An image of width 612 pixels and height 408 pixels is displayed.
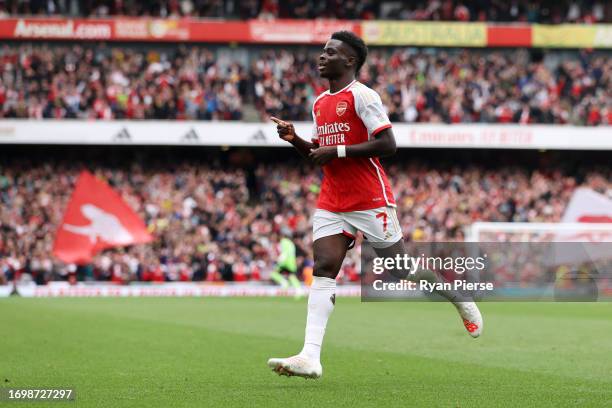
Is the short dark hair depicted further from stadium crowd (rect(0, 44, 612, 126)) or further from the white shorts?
stadium crowd (rect(0, 44, 612, 126))

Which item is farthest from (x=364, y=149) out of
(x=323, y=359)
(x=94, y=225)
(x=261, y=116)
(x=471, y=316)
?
(x=261, y=116)

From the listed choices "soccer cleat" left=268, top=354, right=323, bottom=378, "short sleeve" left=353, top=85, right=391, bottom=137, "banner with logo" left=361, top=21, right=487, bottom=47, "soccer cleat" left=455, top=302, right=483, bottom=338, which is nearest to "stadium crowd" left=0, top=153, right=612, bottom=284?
"banner with logo" left=361, top=21, right=487, bottom=47

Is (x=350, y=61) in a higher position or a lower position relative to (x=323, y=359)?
higher

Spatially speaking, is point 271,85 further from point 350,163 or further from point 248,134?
point 350,163

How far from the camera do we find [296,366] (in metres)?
7.89

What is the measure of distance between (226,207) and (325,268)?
28.3m

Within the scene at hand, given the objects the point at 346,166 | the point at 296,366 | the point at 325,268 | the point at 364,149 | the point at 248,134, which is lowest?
the point at 248,134

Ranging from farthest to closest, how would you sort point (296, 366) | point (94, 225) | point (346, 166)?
point (94, 225)
point (346, 166)
point (296, 366)

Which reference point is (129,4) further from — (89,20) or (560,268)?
(560,268)

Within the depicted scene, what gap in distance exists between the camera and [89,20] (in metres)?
39.4

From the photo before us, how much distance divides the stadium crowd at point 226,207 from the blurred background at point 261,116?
0.25ft

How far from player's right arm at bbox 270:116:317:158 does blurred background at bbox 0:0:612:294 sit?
25343 mm

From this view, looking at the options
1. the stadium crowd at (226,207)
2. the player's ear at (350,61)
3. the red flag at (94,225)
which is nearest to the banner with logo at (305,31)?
the stadium crowd at (226,207)

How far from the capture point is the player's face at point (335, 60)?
855 cm
